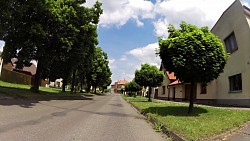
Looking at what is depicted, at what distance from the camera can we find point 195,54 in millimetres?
13703

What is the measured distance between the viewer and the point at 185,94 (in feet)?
130

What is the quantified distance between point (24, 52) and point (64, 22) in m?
4.60

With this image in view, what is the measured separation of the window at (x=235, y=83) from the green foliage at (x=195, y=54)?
9214 mm

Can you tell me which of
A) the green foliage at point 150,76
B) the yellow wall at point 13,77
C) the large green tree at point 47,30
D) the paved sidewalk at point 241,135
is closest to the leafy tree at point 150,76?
the green foliage at point 150,76

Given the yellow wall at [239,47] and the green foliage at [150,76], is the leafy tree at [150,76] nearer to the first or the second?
the green foliage at [150,76]

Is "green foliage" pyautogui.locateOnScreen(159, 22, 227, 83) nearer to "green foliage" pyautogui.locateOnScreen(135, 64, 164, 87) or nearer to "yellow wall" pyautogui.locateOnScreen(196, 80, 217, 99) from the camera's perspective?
"yellow wall" pyautogui.locateOnScreen(196, 80, 217, 99)

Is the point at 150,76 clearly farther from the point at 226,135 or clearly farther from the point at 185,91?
the point at 226,135

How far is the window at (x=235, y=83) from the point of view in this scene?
22.5 metres

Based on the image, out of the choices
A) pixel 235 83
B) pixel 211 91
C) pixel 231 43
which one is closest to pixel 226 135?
pixel 235 83

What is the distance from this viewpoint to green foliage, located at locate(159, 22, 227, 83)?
1367 cm

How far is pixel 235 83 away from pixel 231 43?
354cm

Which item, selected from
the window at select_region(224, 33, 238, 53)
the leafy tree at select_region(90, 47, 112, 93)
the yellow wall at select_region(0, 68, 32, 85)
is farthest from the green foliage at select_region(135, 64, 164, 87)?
the leafy tree at select_region(90, 47, 112, 93)

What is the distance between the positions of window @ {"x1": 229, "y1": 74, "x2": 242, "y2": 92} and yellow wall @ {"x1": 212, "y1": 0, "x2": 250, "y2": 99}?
343 mm

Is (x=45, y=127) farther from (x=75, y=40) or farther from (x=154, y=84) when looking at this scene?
(x=154, y=84)
